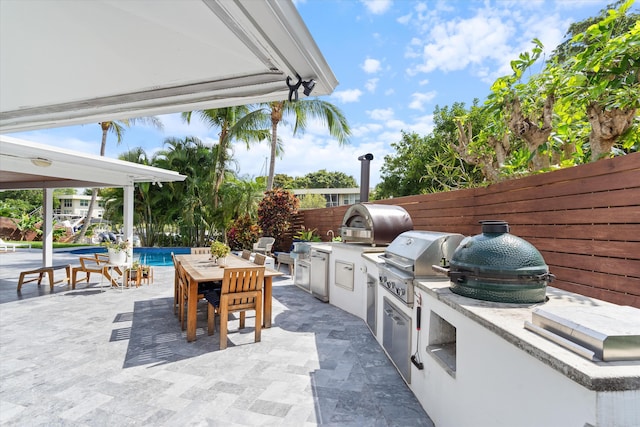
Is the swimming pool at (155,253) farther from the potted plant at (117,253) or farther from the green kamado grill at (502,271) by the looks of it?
the green kamado grill at (502,271)

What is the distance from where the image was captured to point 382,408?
2.93 metres

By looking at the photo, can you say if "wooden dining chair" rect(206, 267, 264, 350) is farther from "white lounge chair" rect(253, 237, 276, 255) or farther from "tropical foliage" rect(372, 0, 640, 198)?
"white lounge chair" rect(253, 237, 276, 255)

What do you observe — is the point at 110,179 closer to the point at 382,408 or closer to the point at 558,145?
the point at 382,408

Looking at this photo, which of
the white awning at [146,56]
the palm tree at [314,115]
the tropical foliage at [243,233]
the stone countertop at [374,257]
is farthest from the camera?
the tropical foliage at [243,233]

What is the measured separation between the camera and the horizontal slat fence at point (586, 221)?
2.24 m

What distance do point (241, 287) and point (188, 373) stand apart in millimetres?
1274

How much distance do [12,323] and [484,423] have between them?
7038 mm

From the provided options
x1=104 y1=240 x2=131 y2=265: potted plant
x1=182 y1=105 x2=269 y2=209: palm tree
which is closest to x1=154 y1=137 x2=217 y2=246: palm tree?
x1=182 y1=105 x2=269 y2=209: palm tree

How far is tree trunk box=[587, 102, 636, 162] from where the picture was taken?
9.68ft

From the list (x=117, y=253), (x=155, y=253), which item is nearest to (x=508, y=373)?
(x=117, y=253)

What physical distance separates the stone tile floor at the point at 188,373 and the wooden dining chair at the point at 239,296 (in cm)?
28

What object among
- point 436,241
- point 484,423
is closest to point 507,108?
point 436,241

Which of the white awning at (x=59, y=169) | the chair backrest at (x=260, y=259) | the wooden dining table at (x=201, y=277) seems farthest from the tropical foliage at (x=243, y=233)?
the chair backrest at (x=260, y=259)

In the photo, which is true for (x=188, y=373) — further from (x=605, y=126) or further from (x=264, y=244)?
(x=264, y=244)
